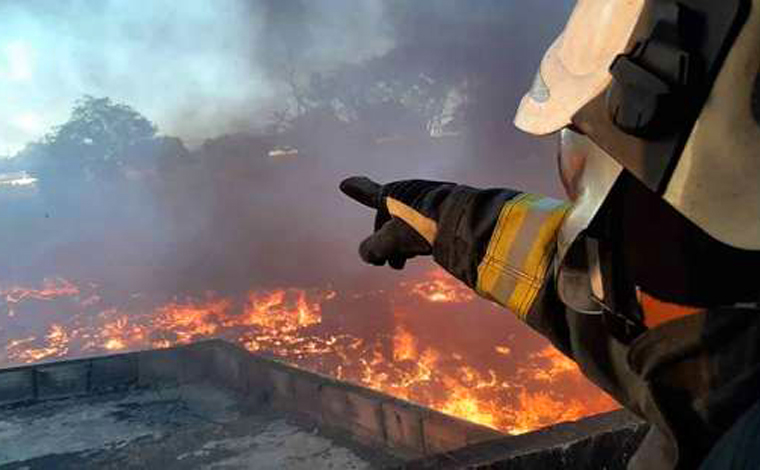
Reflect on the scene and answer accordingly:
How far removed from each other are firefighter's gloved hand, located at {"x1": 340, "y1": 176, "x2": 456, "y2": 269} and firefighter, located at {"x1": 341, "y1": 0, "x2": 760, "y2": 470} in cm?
48

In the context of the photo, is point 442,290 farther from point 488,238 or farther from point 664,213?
point 664,213

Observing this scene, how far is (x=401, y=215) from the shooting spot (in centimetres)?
194

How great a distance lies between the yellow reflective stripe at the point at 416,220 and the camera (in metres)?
1.85

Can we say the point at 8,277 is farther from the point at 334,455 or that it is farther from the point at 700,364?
the point at 700,364

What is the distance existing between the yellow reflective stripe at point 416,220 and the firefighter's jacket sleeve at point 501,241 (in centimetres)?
3

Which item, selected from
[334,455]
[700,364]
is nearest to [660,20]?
[700,364]

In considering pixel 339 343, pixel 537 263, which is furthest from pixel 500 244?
pixel 339 343

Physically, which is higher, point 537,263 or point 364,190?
point 364,190

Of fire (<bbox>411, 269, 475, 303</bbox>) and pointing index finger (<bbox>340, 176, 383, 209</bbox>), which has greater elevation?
pointing index finger (<bbox>340, 176, 383, 209</bbox>)

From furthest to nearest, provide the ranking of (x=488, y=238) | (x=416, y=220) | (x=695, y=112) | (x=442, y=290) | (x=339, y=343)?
(x=442, y=290)
(x=339, y=343)
(x=416, y=220)
(x=488, y=238)
(x=695, y=112)

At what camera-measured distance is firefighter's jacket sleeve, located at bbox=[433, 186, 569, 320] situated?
1620mm

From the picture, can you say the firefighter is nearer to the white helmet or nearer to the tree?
the white helmet

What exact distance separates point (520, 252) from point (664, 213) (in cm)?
53

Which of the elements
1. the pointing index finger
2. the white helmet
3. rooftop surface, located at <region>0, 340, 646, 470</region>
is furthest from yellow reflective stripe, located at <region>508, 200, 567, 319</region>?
rooftop surface, located at <region>0, 340, 646, 470</region>
